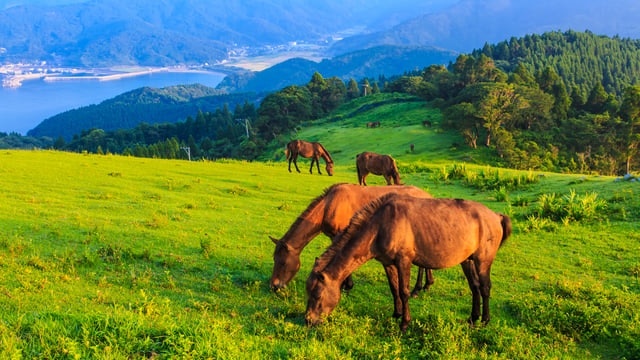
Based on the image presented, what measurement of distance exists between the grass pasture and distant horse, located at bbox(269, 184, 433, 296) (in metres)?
0.33

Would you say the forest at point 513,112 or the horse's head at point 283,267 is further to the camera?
the forest at point 513,112

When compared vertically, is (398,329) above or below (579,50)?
below

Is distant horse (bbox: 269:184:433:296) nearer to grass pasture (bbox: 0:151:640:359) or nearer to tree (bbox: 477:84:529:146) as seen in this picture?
grass pasture (bbox: 0:151:640:359)

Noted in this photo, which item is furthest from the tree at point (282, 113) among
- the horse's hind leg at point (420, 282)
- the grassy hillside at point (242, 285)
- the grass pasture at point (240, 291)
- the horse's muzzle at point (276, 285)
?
the horse's muzzle at point (276, 285)

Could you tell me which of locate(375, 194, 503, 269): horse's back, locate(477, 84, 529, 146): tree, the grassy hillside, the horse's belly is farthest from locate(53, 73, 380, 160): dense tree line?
the horse's belly

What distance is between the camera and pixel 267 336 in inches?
242

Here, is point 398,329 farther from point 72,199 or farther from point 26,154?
point 26,154

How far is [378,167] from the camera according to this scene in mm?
20219

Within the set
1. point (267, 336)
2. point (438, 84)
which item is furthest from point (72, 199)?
point (438, 84)

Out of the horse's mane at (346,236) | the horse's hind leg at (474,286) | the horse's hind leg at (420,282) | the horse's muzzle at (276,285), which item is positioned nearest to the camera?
the horse's mane at (346,236)

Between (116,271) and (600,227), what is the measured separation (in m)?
12.0

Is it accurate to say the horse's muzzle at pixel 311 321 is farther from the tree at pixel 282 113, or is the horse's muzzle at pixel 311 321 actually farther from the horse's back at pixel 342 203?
the tree at pixel 282 113

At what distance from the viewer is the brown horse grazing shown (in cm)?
654

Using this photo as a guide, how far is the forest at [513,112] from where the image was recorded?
4559 centimetres
